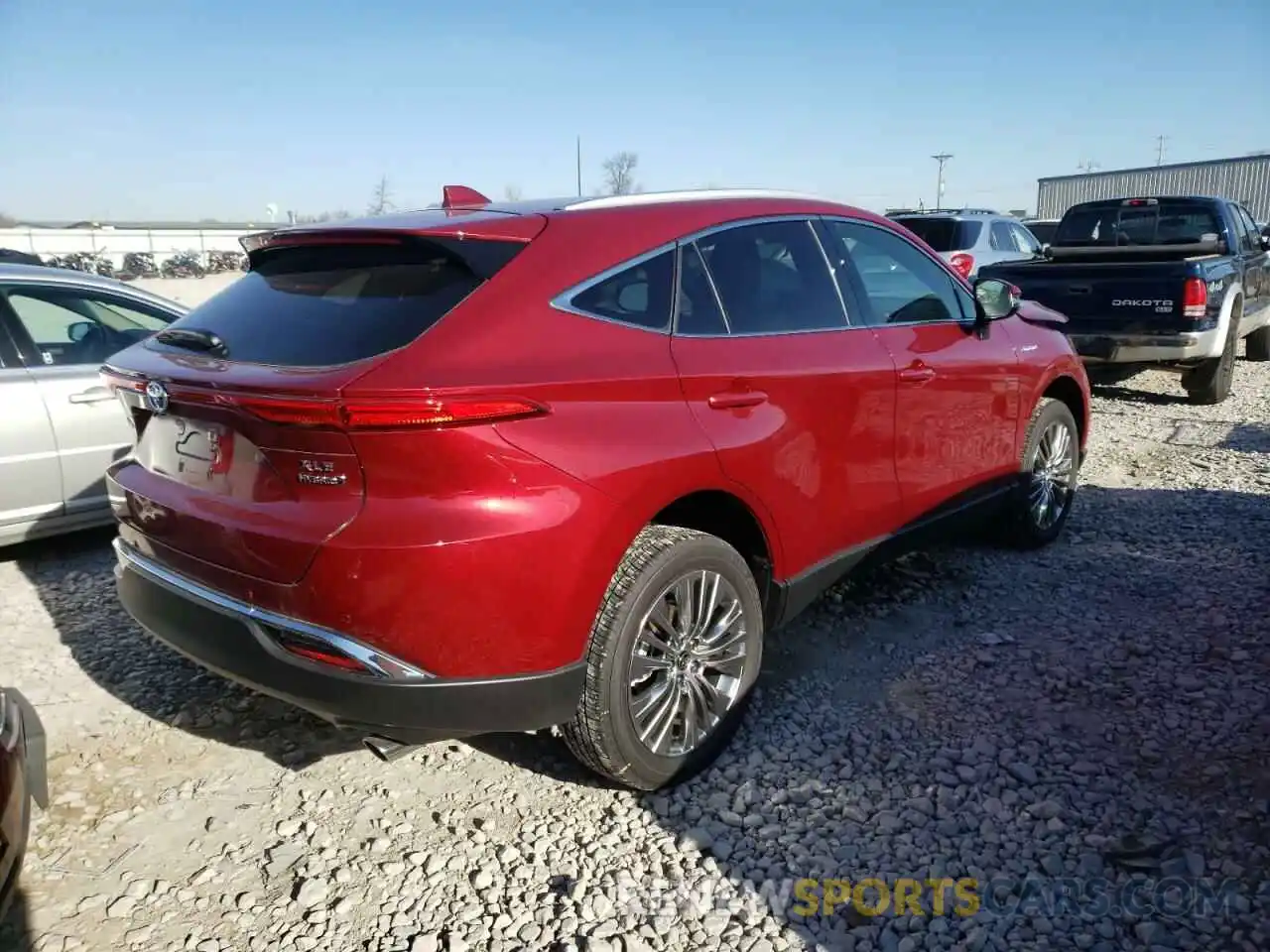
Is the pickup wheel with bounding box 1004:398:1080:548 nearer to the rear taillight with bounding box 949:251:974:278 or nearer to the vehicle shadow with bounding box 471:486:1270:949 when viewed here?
the vehicle shadow with bounding box 471:486:1270:949

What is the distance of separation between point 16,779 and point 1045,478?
15.1 ft

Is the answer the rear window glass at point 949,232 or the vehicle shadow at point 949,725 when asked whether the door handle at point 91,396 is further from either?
the rear window glass at point 949,232

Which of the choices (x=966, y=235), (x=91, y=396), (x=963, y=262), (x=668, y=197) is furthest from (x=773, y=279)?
(x=966, y=235)

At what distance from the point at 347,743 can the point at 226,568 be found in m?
0.98

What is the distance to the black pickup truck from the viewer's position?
8.27m

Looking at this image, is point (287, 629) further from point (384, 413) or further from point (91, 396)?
point (91, 396)

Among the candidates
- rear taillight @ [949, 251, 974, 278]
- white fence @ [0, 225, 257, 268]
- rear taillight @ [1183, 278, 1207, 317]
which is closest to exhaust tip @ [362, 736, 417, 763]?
rear taillight @ [1183, 278, 1207, 317]

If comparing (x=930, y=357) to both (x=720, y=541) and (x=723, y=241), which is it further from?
(x=720, y=541)

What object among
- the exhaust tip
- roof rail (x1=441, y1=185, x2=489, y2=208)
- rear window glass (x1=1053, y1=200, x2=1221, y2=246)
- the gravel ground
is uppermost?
rear window glass (x1=1053, y1=200, x2=1221, y2=246)

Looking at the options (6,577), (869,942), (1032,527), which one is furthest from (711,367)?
(6,577)

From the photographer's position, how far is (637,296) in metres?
2.90

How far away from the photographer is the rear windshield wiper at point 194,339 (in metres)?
2.77

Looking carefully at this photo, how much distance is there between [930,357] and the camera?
3953 millimetres

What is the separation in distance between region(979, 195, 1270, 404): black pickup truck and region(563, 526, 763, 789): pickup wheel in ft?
18.1
